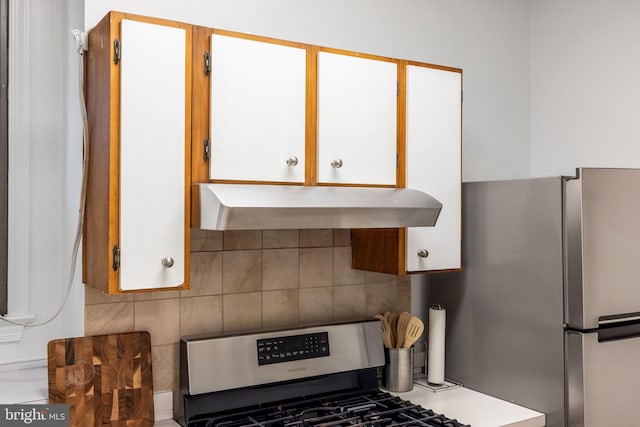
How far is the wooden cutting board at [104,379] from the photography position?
1824 millimetres

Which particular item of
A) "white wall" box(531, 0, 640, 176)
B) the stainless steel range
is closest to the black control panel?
the stainless steel range

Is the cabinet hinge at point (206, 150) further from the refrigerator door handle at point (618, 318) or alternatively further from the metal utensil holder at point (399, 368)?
the refrigerator door handle at point (618, 318)

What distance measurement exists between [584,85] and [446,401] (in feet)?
5.03

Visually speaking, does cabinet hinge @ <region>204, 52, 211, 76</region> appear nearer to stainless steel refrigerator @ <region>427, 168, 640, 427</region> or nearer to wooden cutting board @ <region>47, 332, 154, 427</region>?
wooden cutting board @ <region>47, 332, 154, 427</region>

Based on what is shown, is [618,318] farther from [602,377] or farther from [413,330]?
[413,330]

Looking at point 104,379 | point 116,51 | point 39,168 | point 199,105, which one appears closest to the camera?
point 116,51

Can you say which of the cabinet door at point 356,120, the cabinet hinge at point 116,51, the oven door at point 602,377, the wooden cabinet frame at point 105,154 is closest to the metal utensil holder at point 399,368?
the oven door at point 602,377

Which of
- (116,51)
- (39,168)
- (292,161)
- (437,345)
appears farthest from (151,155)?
(437,345)

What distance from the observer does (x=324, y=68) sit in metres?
1.96

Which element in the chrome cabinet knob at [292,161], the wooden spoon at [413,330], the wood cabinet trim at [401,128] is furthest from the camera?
the wooden spoon at [413,330]

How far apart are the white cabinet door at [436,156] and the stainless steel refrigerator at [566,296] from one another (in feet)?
0.54

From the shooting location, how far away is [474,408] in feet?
7.07

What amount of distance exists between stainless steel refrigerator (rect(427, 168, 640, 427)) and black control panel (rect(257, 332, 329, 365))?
65 cm

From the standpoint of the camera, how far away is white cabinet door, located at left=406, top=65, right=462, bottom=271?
7.07ft
